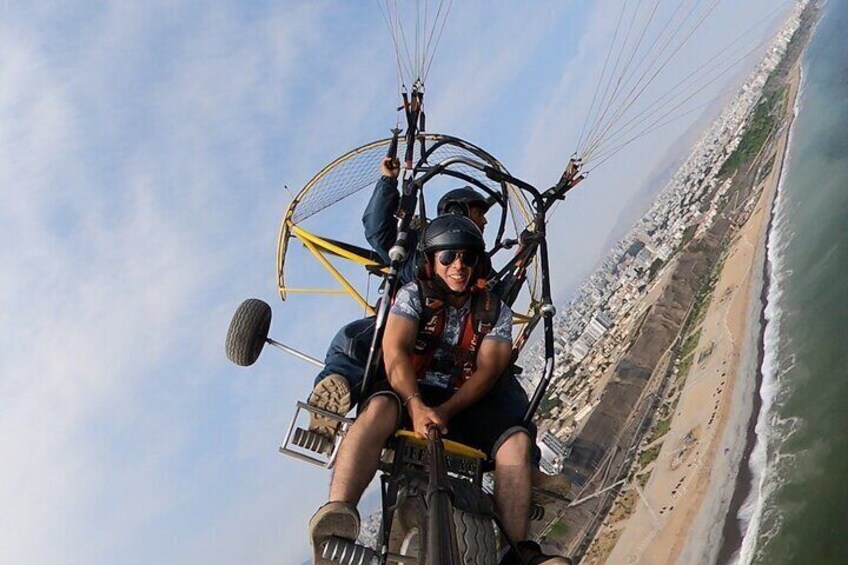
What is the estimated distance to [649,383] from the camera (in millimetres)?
34094

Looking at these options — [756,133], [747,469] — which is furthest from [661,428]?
[756,133]

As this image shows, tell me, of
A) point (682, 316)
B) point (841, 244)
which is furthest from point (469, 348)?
point (682, 316)

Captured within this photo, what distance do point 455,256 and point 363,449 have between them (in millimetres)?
1153

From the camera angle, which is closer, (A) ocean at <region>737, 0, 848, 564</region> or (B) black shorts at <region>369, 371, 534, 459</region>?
(B) black shorts at <region>369, 371, 534, 459</region>

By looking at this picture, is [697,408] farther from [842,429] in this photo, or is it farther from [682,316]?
[682,316]

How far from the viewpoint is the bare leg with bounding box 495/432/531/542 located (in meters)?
3.09

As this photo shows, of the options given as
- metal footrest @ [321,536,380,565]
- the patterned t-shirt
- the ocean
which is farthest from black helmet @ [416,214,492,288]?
the ocean

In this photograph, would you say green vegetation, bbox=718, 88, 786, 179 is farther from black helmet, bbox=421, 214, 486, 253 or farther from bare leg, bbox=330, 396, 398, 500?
bare leg, bbox=330, 396, 398, 500

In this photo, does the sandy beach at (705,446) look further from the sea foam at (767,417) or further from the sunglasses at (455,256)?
the sunglasses at (455,256)

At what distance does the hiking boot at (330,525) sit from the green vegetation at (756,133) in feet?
195

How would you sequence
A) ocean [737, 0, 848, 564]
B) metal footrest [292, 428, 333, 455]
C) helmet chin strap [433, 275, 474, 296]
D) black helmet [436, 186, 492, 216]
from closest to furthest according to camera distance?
helmet chin strap [433, 275, 474, 296]
metal footrest [292, 428, 333, 455]
black helmet [436, 186, 492, 216]
ocean [737, 0, 848, 564]

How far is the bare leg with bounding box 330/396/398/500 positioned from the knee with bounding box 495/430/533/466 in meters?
0.58

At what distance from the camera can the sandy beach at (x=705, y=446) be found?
67.9 ft

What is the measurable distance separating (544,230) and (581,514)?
2538cm
